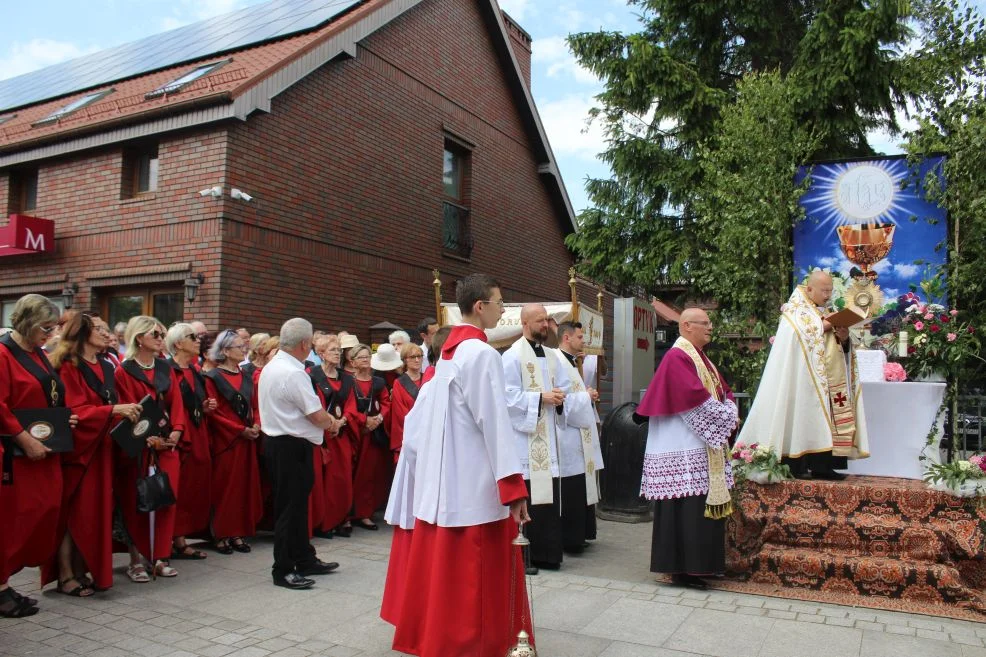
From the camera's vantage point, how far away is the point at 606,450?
8977mm

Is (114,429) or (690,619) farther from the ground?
(114,429)

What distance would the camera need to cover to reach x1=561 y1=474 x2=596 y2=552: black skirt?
7172 millimetres

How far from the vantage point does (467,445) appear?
411 cm

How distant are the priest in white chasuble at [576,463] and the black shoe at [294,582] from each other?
2.34m

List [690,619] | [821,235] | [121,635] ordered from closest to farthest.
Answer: [121,635] → [690,619] → [821,235]

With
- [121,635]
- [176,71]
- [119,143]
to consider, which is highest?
[176,71]

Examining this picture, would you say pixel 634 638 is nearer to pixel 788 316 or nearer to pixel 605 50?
pixel 788 316

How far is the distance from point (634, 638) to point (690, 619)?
0.59 m

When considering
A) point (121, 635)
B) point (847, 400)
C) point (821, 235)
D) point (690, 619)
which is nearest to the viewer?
point (121, 635)

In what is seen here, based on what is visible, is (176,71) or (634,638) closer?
(634,638)

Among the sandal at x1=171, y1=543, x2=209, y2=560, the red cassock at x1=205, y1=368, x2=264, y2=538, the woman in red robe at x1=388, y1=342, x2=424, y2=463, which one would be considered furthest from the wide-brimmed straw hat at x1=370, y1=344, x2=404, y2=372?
the sandal at x1=171, y1=543, x2=209, y2=560

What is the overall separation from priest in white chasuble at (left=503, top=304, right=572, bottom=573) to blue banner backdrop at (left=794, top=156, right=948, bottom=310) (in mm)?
3728

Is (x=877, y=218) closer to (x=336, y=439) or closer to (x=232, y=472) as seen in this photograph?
(x=336, y=439)

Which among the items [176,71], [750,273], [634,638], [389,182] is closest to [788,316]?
[634,638]
